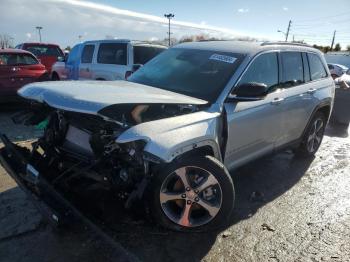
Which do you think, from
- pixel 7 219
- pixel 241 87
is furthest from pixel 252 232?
pixel 7 219

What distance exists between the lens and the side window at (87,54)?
946cm

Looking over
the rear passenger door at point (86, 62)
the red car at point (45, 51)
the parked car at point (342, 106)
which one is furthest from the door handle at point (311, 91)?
the red car at point (45, 51)

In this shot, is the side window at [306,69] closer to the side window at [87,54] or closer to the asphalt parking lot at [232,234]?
the asphalt parking lot at [232,234]

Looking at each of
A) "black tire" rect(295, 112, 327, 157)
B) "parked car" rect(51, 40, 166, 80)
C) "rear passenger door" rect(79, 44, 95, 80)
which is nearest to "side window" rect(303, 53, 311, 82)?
"black tire" rect(295, 112, 327, 157)

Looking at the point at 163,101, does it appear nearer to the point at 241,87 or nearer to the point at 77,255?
the point at 241,87

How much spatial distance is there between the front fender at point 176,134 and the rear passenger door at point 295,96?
155 cm

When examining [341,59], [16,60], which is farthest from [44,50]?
[341,59]

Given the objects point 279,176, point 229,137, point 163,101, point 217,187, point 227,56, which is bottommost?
point 279,176

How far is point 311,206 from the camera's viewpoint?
4.13 metres

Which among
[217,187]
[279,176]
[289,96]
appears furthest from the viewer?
[279,176]

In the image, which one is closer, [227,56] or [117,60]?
[227,56]

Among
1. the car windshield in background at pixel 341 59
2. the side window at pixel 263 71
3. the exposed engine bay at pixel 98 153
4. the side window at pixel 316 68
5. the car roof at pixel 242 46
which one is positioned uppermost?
the car roof at pixel 242 46

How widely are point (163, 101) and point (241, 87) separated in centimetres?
96

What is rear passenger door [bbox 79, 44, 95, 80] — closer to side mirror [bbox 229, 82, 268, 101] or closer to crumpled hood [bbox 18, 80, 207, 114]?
crumpled hood [bbox 18, 80, 207, 114]
